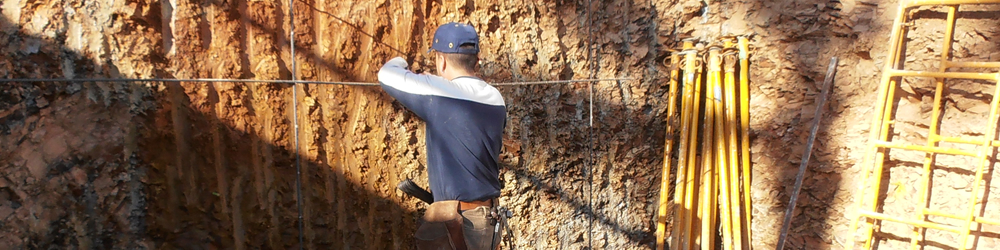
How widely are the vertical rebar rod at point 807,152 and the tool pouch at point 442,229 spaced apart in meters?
2.51

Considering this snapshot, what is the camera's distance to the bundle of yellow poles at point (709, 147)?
3.72m

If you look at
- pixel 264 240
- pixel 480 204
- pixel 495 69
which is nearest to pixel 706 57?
pixel 495 69

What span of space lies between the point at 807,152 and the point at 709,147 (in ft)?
1.94

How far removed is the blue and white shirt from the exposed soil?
716mm

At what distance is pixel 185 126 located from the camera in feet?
7.55

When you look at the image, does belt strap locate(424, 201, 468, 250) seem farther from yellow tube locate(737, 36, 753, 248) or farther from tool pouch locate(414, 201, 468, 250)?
yellow tube locate(737, 36, 753, 248)

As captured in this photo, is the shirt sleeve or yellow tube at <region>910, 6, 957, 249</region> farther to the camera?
yellow tube at <region>910, 6, 957, 249</region>

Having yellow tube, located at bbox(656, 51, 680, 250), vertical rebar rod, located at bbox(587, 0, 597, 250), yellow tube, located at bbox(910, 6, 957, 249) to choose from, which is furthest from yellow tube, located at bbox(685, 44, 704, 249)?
yellow tube, located at bbox(910, 6, 957, 249)

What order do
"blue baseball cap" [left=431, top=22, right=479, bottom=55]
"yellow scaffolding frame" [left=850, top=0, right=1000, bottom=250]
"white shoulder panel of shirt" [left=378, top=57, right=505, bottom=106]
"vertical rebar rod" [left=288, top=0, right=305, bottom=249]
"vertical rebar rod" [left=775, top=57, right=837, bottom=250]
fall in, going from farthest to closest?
1. "vertical rebar rod" [left=775, top=57, right=837, bottom=250]
2. "yellow scaffolding frame" [left=850, top=0, right=1000, bottom=250]
3. "vertical rebar rod" [left=288, top=0, right=305, bottom=249]
4. "blue baseball cap" [left=431, top=22, right=479, bottom=55]
5. "white shoulder panel of shirt" [left=378, top=57, right=505, bottom=106]

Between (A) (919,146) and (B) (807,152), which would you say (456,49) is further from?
(A) (919,146)

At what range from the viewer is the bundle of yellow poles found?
372cm

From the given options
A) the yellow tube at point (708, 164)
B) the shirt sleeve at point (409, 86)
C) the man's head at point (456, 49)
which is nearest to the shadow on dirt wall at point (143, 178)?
A: the shirt sleeve at point (409, 86)

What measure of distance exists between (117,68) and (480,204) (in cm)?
150

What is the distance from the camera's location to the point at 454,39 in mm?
2104
